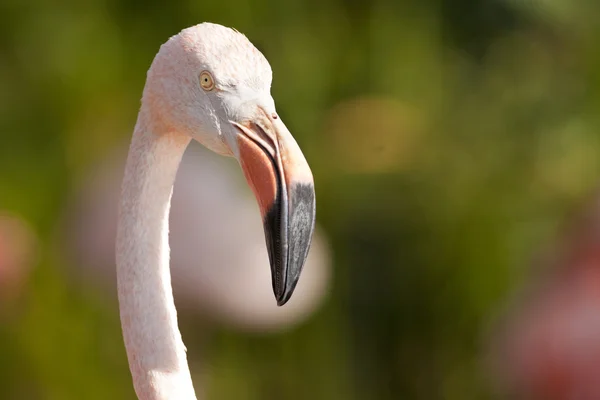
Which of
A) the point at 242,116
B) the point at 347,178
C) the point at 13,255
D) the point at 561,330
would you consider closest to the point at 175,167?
the point at 242,116

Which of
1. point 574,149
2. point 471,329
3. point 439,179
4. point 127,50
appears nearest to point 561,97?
point 574,149

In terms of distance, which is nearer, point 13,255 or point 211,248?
point 13,255

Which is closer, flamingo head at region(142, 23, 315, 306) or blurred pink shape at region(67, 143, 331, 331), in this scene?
flamingo head at region(142, 23, 315, 306)

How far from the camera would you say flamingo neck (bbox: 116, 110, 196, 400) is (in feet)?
2.68

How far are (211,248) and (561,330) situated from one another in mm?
1014

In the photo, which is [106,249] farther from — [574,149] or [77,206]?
[574,149]

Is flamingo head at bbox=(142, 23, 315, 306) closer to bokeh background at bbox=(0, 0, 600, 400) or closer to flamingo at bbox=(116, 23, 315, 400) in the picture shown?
flamingo at bbox=(116, 23, 315, 400)

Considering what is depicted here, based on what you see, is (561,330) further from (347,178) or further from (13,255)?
(13,255)

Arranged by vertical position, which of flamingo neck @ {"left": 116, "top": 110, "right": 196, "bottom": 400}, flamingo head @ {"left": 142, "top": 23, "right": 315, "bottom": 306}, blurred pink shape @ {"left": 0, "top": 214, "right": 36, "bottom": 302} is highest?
flamingo head @ {"left": 142, "top": 23, "right": 315, "bottom": 306}

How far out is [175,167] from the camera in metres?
0.83

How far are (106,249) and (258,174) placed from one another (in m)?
2.20

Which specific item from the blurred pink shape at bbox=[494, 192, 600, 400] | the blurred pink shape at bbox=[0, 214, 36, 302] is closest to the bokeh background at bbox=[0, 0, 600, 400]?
the blurred pink shape at bbox=[0, 214, 36, 302]

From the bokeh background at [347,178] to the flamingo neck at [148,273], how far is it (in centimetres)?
192

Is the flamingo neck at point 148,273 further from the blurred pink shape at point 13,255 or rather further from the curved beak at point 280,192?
the blurred pink shape at point 13,255
